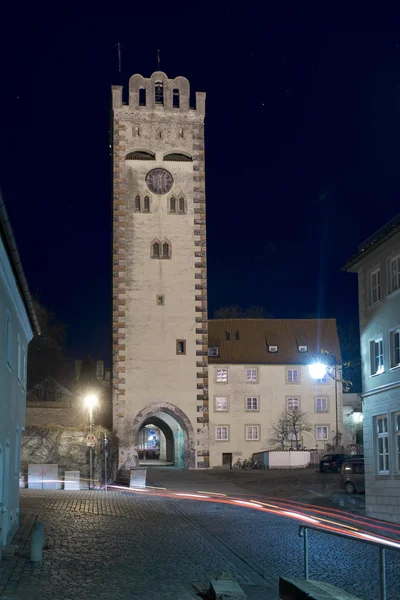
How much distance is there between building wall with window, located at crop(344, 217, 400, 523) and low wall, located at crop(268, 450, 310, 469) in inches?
1178

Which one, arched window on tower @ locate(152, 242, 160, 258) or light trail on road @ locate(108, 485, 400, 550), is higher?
arched window on tower @ locate(152, 242, 160, 258)

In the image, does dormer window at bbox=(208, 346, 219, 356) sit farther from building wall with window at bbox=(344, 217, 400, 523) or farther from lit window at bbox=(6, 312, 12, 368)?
lit window at bbox=(6, 312, 12, 368)

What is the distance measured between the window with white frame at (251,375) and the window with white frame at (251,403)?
4.24ft

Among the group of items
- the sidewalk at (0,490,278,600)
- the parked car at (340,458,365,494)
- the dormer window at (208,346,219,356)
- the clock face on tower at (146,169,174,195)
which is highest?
the clock face on tower at (146,169,174,195)

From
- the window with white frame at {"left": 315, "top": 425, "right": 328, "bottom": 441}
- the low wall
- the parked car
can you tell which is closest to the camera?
the parked car

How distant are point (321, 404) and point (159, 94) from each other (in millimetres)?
25288

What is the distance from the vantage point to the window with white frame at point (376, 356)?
91.4ft

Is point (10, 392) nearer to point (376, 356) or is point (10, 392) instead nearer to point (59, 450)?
point (376, 356)

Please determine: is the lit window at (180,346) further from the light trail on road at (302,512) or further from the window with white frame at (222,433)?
the light trail on road at (302,512)

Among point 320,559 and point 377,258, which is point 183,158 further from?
point 320,559

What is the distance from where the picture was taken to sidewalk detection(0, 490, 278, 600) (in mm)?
13383

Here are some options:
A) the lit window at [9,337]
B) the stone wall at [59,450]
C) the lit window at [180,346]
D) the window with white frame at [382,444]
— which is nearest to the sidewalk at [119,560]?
the lit window at [9,337]

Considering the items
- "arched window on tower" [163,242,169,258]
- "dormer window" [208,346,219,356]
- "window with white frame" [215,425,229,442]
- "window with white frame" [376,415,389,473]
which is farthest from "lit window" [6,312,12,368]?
"dormer window" [208,346,219,356]

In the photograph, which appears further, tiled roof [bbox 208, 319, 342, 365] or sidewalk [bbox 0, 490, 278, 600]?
A: tiled roof [bbox 208, 319, 342, 365]
